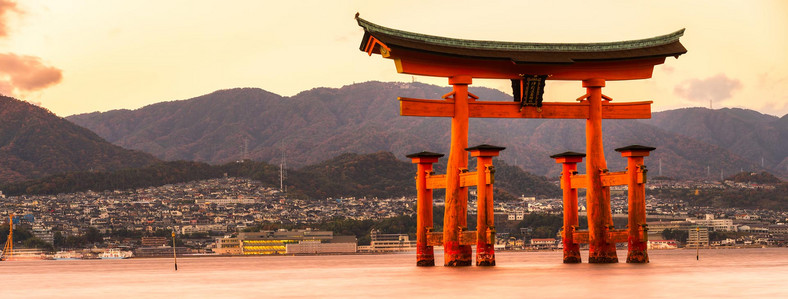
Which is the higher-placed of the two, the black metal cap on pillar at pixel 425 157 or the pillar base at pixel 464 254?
the black metal cap on pillar at pixel 425 157

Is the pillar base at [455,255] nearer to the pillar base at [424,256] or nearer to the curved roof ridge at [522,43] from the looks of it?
the pillar base at [424,256]

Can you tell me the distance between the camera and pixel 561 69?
146ft

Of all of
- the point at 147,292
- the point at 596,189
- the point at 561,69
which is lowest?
the point at 147,292

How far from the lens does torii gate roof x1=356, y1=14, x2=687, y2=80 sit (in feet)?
135

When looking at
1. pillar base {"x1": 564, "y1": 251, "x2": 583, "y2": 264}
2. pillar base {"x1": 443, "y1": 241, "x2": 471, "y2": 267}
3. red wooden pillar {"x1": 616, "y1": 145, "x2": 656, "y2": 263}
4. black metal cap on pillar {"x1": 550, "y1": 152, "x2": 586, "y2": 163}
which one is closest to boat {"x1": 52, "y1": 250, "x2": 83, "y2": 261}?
pillar base {"x1": 564, "y1": 251, "x2": 583, "y2": 264}

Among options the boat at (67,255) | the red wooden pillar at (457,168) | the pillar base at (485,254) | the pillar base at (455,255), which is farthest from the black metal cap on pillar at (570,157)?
the boat at (67,255)

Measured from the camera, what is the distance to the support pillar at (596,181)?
148 feet

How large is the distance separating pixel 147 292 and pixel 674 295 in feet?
55.4

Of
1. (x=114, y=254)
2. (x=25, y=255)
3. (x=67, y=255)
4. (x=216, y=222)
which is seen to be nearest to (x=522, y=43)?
(x=114, y=254)

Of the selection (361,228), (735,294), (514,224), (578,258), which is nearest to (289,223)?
(361,228)

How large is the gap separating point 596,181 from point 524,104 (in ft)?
14.4

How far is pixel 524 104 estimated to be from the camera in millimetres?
44188

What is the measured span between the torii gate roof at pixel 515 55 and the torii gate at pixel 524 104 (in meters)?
0.04

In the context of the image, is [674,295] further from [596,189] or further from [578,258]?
[578,258]
